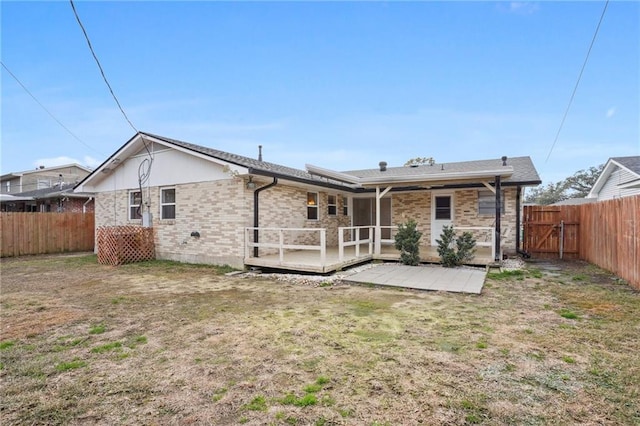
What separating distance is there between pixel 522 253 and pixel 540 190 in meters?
52.5

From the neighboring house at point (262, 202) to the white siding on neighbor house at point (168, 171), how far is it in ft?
0.11

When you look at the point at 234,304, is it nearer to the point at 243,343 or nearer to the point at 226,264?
the point at 243,343

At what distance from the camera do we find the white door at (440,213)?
1288 cm

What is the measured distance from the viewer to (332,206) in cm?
1383

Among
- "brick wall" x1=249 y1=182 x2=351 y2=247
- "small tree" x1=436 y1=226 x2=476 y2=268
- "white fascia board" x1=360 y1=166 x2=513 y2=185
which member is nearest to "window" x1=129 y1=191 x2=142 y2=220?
"brick wall" x1=249 y1=182 x2=351 y2=247

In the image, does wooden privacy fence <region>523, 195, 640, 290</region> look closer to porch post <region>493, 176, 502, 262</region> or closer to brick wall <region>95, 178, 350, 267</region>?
porch post <region>493, 176, 502, 262</region>

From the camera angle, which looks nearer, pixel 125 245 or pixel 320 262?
pixel 320 262

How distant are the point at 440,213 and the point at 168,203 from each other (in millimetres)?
10259

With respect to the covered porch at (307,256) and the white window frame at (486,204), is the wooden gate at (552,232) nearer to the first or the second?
the white window frame at (486,204)

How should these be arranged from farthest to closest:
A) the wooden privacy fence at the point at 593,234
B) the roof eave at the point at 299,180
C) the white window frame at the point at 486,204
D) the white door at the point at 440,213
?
the white door at the point at 440,213
the white window frame at the point at 486,204
the roof eave at the point at 299,180
the wooden privacy fence at the point at 593,234

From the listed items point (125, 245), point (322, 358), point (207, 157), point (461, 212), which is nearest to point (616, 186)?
point (461, 212)

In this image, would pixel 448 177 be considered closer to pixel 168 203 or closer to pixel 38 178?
pixel 168 203

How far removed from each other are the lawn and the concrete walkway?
0.45 metres

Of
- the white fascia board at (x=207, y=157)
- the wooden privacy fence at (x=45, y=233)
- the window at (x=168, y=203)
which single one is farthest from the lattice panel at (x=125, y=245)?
the wooden privacy fence at (x=45, y=233)
